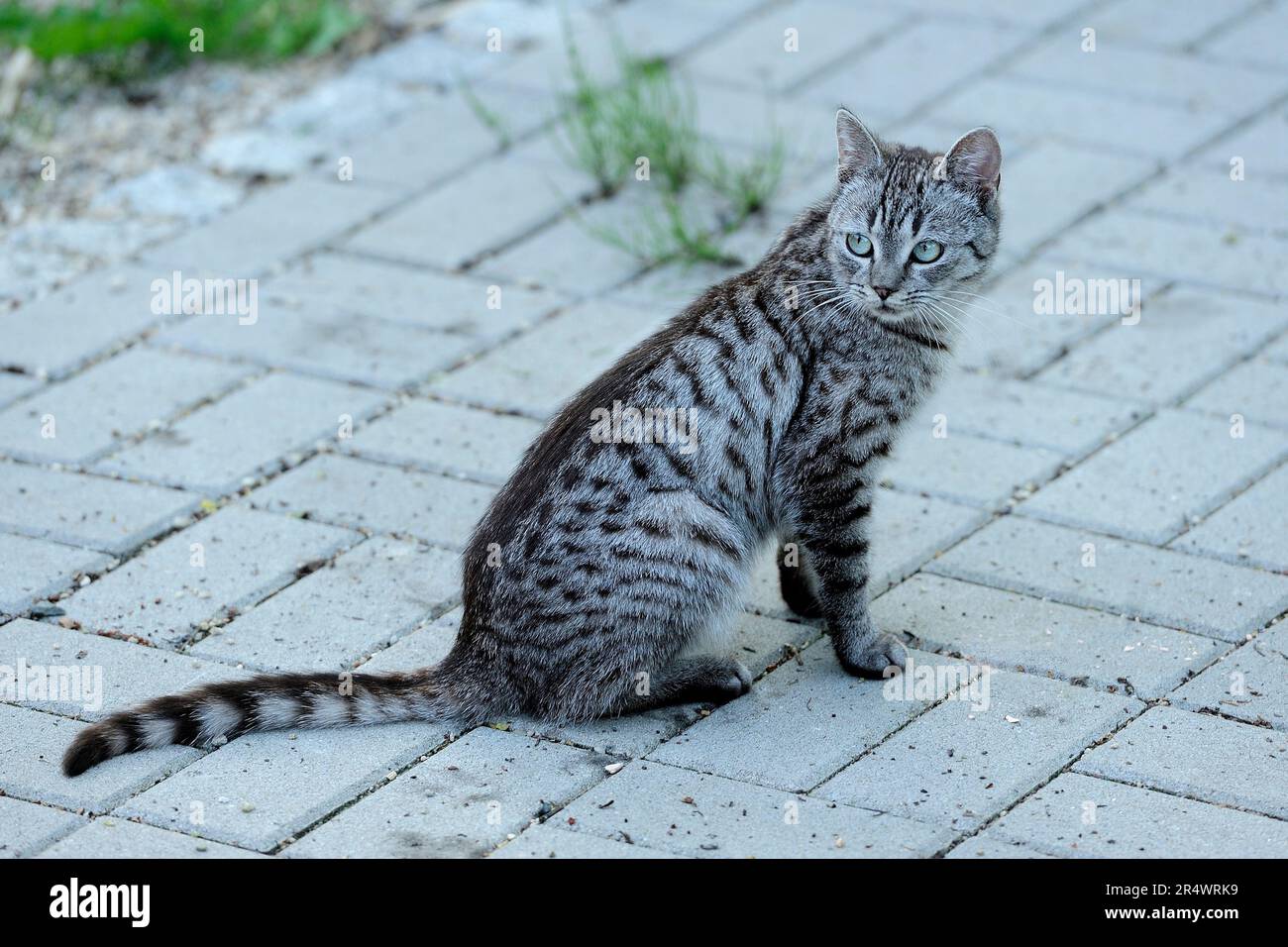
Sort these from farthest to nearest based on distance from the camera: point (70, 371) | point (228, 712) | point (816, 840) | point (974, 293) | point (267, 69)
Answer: point (267, 69) → point (70, 371) → point (974, 293) → point (228, 712) → point (816, 840)

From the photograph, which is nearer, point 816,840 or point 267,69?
point 816,840

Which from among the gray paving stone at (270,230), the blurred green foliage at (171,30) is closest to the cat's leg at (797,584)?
the gray paving stone at (270,230)

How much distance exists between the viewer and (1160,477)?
5605mm

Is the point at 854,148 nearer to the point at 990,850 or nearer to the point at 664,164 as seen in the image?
the point at 990,850

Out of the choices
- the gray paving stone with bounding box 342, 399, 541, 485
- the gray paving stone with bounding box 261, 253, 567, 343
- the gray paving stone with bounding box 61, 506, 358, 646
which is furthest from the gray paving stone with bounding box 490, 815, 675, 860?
the gray paving stone with bounding box 261, 253, 567, 343

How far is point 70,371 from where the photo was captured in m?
6.22

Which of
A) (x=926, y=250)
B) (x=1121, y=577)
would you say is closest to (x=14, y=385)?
(x=926, y=250)

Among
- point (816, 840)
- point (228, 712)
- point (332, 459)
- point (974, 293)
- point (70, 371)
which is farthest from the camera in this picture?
point (70, 371)

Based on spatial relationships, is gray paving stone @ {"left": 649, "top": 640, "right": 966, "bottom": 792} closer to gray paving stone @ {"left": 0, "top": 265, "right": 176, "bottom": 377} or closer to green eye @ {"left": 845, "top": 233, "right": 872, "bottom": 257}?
green eye @ {"left": 845, "top": 233, "right": 872, "bottom": 257}

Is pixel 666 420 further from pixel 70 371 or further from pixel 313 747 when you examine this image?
pixel 70 371

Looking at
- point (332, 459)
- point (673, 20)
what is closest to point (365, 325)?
point (332, 459)

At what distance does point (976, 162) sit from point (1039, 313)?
1.90 m

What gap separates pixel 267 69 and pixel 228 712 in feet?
15.9
